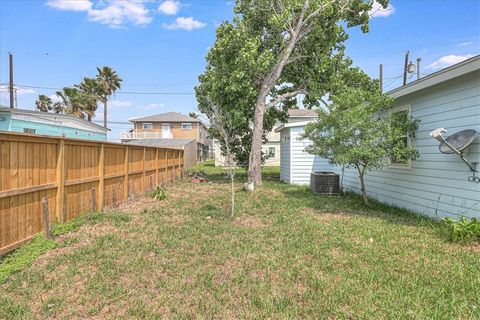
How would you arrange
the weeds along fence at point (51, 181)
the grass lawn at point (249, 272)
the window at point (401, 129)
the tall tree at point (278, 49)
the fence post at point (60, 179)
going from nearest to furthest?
the grass lawn at point (249, 272) → the weeds along fence at point (51, 181) → the fence post at point (60, 179) → the window at point (401, 129) → the tall tree at point (278, 49)

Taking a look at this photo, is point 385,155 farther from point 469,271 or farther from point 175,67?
point 175,67

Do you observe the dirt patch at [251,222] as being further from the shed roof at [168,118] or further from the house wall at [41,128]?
the shed roof at [168,118]

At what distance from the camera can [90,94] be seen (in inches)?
1303

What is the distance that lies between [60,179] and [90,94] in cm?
3177

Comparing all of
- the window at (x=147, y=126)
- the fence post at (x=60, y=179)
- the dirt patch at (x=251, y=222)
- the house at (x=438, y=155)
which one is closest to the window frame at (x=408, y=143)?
the house at (x=438, y=155)

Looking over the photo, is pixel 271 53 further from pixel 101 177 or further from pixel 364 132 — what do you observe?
pixel 101 177

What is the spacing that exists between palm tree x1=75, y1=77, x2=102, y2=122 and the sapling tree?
31.0m

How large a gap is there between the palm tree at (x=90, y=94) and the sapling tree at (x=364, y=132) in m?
31.0

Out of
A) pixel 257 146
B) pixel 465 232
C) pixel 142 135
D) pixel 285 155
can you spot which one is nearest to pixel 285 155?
pixel 285 155

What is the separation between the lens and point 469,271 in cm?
366

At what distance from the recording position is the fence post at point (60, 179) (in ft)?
17.0

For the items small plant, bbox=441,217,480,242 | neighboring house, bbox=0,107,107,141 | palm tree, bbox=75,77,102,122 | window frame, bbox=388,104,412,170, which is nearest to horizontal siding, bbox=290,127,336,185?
window frame, bbox=388,104,412,170

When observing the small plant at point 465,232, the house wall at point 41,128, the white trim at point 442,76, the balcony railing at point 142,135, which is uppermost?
the balcony railing at point 142,135

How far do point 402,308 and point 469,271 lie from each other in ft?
4.81
